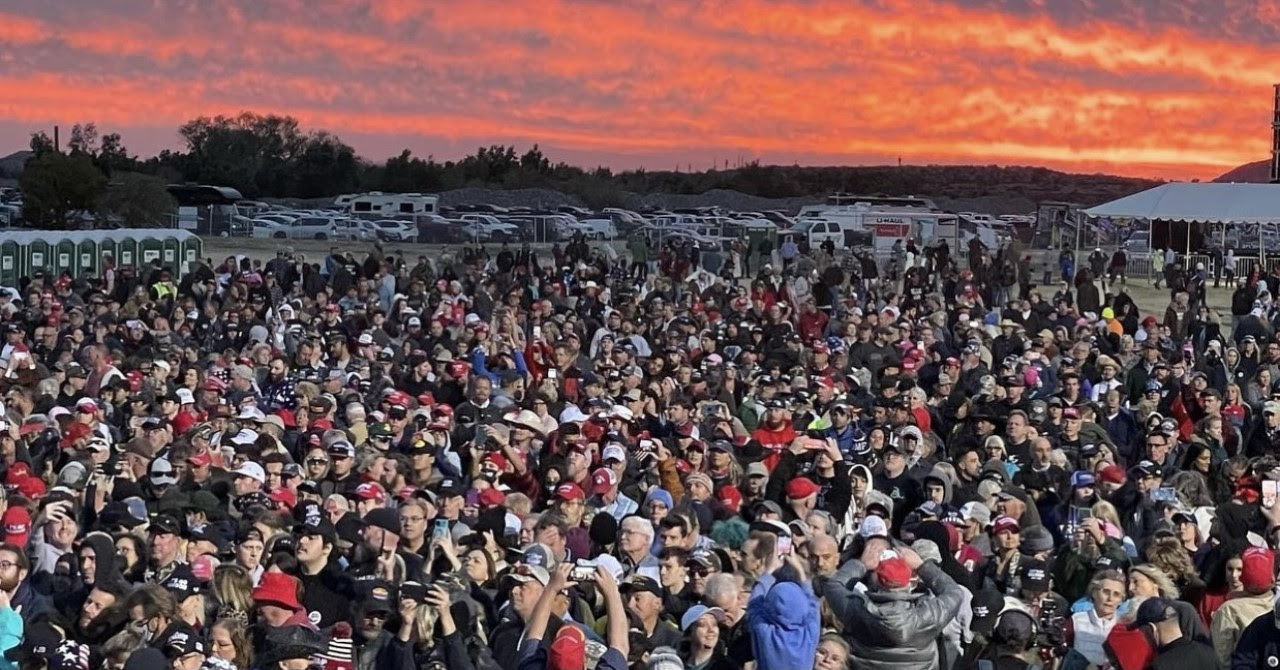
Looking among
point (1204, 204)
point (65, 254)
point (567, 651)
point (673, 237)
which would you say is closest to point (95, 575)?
point (567, 651)

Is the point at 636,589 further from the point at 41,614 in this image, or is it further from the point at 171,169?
the point at 171,169

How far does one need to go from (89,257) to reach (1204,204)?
23.6 m

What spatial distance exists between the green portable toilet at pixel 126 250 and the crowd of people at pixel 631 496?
12799mm

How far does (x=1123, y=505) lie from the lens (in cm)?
1145

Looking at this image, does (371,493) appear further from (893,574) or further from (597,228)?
(597,228)

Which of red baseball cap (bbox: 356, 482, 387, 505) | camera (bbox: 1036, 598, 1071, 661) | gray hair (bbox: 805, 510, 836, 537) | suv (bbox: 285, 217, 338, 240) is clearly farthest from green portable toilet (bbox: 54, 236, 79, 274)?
camera (bbox: 1036, 598, 1071, 661)

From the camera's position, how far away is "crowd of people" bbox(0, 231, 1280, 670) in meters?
7.92

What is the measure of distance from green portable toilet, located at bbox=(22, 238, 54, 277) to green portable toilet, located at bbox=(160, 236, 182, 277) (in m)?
2.51

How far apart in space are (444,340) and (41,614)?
38.6 feet

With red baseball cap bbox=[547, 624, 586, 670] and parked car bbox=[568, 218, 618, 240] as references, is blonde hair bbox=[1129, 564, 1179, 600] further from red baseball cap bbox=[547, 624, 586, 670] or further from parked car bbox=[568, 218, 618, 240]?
parked car bbox=[568, 218, 618, 240]

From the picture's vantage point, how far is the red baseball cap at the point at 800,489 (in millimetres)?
10953

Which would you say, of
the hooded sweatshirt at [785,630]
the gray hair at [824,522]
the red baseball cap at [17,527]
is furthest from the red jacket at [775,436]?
the hooded sweatshirt at [785,630]

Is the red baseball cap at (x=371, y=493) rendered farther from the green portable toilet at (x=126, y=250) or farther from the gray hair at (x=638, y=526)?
the green portable toilet at (x=126, y=250)

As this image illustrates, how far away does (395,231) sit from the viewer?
2382 inches
